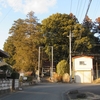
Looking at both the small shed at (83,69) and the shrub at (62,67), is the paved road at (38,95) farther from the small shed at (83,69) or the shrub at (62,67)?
the shrub at (62,67)

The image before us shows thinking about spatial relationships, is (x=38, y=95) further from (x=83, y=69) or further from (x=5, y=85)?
(x=83, y=69)

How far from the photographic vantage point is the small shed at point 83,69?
6091 cm

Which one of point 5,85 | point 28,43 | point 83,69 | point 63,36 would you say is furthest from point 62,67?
point 5,85

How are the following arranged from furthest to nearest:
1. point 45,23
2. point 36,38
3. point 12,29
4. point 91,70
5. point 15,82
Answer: point 12,29 < point 45,23 < point 36,38 < point 91,70 < point 15,82

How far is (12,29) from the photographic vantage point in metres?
77.8

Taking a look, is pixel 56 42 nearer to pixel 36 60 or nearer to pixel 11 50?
pixel 36 60

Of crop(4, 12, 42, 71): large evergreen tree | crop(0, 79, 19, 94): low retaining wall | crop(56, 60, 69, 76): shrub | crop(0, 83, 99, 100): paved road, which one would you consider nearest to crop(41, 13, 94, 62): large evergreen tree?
crop(4, 12, 42, 71): large evergreen tree

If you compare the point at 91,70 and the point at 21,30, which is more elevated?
the point at 21,30

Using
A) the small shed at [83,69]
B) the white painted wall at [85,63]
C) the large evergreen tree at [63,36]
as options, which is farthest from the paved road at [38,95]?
the large evergreen tree at [63,36]

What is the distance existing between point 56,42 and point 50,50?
3.01 m

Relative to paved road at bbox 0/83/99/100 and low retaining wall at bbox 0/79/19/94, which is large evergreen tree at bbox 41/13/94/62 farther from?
low retaining wall at bbox 0/79/19/94

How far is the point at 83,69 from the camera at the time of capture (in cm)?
6231

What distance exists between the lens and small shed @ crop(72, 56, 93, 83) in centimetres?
6091

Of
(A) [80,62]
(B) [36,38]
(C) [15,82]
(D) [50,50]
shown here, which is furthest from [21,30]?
(C) [15,82]
